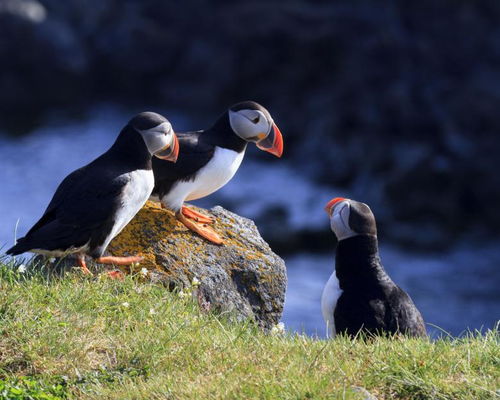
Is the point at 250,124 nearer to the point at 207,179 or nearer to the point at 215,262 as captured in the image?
the point at 207,179

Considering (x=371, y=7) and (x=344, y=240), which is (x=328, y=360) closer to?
(x=344, y=240)

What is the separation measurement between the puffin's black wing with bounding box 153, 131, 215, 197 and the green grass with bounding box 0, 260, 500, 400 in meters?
1.56

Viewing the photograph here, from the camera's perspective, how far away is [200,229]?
7.11m

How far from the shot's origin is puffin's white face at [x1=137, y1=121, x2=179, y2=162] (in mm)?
6664

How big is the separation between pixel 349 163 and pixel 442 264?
3626 mm

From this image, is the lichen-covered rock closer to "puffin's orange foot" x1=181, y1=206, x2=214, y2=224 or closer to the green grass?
"puffin's orange foot" x1=181, y1=206, x2=214, y2=224

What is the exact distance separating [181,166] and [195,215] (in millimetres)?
366

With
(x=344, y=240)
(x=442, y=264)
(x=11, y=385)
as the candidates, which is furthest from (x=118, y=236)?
(x=442, y=264)

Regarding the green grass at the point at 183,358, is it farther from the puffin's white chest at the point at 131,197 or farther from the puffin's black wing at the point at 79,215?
the puffin's white chest at the point at 131,197

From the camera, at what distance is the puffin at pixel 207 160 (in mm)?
7277

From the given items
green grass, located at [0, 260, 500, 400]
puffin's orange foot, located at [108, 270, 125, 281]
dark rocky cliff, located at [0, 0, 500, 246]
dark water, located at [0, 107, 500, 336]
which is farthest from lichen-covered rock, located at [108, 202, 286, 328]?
dark rocky cliff, located at [0, 0, 500, 246]

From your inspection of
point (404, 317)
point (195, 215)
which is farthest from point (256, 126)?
point (404, 317)

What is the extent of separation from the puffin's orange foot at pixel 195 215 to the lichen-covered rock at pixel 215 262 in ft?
0.26

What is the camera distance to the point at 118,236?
272 inches
